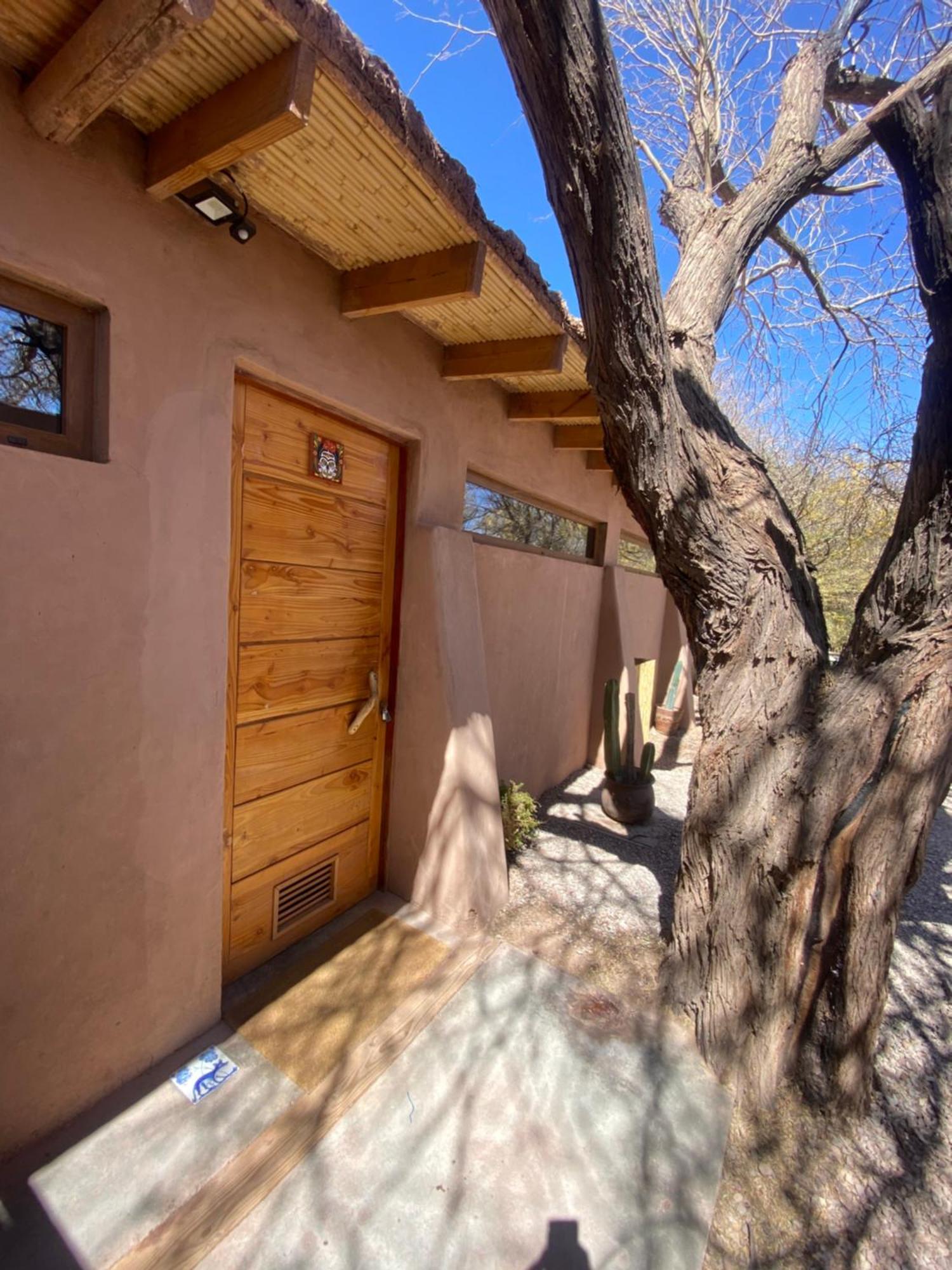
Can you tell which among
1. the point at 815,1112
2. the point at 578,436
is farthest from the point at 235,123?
the point at 815,1112

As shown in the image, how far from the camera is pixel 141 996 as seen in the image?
6.19ft

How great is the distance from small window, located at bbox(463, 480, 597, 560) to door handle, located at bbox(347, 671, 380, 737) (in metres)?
1.23

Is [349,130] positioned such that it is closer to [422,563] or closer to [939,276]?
[422,563]

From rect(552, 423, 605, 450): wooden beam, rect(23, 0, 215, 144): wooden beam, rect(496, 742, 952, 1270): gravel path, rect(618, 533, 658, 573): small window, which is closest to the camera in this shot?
rect(23, 0, 215, 144): wooden beam

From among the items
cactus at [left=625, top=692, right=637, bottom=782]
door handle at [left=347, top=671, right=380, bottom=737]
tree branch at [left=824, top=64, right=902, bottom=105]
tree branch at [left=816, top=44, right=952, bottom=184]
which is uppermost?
tree branch at [left=824, top=64, right=902, bottom=105]

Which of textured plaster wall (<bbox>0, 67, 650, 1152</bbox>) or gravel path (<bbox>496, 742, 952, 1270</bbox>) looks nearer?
textured plaster wall (<bbox>0, 67, 650, 1152</bbox>)

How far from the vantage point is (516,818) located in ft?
11.5

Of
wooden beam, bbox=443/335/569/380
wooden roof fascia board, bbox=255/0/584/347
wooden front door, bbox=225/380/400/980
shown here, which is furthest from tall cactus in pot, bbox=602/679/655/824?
wooden roof fascia board, bbox=255/0/584/347

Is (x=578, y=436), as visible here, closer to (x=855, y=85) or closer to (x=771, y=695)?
(x=855, y=85)

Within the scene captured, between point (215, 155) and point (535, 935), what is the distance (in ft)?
11.1

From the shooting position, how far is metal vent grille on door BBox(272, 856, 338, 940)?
260 centimetres

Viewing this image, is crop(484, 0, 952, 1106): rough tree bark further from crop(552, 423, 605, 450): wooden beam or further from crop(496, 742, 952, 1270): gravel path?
crop(552, 423, 605, 450): wooden beam

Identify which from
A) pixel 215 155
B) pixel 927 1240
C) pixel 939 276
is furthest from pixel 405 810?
pixel 939 276

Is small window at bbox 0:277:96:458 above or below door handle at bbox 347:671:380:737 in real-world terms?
above
